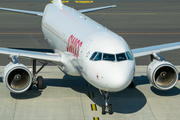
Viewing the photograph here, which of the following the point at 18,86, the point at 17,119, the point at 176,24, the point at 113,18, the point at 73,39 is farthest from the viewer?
the point at 113,18

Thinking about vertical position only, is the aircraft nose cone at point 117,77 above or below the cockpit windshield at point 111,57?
below

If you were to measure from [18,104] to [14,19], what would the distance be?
27909mm

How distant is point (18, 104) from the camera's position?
747 inches

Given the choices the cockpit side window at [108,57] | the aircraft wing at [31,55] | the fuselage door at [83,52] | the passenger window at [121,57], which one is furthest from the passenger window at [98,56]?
the aircraft wing at [31,55]

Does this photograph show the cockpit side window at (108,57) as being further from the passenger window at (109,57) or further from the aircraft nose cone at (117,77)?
the aircraft nose cone at (117,77)

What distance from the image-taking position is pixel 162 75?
19531 millimetres

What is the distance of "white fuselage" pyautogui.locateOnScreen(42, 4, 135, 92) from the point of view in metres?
15.3

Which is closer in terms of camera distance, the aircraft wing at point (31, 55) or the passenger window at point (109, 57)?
the passenger window at point (109, 57)

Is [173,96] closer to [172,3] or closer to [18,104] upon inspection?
→ [18,104]

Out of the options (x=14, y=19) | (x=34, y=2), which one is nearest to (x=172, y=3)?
(x=34, y=2)

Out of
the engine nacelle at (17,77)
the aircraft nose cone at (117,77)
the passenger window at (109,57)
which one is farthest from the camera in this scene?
the engine nacelle at (17,77)

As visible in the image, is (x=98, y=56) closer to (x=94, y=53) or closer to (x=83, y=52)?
(x=94, y=53)

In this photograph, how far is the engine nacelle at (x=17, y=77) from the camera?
18.1 m

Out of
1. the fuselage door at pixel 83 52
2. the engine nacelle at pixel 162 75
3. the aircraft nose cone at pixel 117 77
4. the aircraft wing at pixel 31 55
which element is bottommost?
the engine nacelle at pixel 162 75
